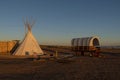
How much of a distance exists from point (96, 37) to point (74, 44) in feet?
12.9

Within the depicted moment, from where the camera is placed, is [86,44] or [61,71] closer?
[61,71]

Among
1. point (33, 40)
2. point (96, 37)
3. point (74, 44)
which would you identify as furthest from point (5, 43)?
point (96, 37)

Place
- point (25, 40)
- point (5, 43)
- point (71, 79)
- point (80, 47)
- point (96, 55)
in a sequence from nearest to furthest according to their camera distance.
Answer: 1. point (71, 79)
2. point (96, 55)
3. point (80, 47)
4. point (25, 40)
5. point (5, 43)

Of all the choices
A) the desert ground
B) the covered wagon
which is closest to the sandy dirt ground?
the desert ground

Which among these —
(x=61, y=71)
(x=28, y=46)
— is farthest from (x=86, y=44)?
(x=61, y=71)

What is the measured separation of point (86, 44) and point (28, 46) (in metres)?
9.33

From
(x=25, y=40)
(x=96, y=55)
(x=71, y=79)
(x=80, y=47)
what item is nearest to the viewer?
(x=71, y=79)

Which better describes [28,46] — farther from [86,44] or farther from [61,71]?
[61,71]

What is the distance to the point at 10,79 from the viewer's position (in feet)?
42.2

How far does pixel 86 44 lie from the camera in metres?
33.8

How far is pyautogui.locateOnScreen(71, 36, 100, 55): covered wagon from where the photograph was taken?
33156mm

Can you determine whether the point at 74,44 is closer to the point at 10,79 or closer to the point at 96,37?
the point at 96,37

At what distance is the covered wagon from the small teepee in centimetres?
582

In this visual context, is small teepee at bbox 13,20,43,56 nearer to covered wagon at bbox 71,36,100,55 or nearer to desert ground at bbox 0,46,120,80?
covered wagon at bbox 71,36,100,55
